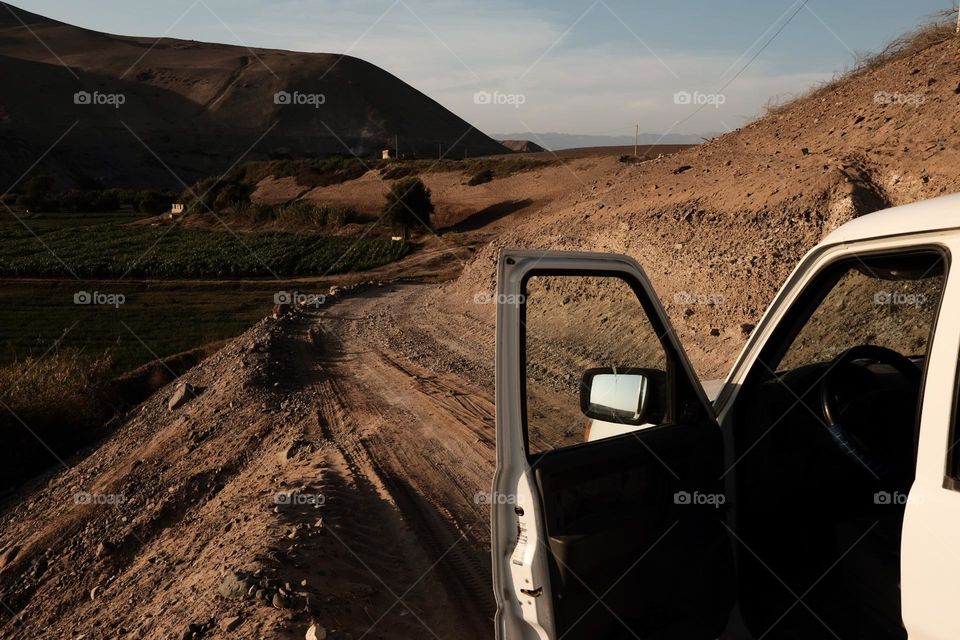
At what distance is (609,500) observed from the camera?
2.53 m

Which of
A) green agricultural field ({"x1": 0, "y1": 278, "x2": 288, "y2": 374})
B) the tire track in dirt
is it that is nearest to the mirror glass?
the tire track in dirt

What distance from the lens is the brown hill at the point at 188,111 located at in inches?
4131

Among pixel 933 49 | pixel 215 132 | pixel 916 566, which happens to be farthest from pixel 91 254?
pixel 215 132

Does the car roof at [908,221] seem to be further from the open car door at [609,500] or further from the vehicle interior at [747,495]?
the open car door at [609,500]

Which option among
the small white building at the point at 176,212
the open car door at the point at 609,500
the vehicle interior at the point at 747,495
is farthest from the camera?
the small white building at the point at 176,212

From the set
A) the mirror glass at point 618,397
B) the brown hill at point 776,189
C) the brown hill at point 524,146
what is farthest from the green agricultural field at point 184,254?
the brown hill at point 524,146

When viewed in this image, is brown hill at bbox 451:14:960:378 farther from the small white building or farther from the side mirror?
the small white building

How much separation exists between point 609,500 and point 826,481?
4.08 ft

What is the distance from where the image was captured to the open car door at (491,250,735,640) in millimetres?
2363

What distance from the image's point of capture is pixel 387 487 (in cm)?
680

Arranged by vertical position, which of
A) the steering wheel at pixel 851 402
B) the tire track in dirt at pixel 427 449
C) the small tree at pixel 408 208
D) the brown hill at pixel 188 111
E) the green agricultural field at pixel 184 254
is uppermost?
the brown hill at pixel 188 111

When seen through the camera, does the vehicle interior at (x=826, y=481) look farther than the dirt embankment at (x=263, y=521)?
No

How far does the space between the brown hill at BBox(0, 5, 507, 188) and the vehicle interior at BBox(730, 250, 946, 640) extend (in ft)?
336

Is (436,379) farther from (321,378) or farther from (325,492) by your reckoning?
(325,492)
